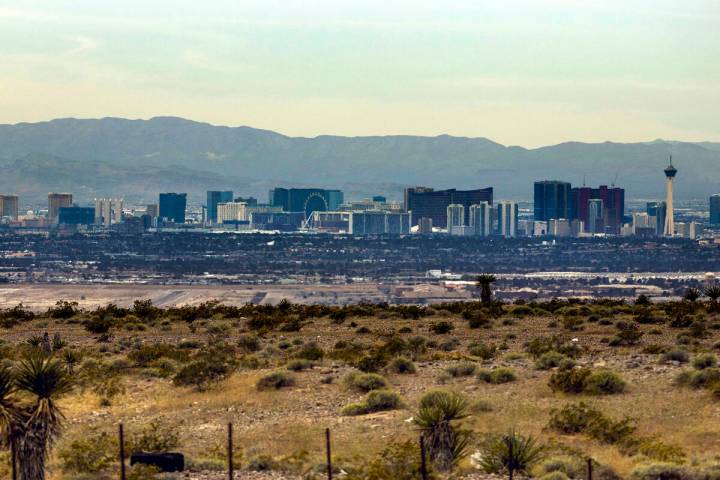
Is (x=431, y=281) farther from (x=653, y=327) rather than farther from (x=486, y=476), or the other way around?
(x=486, y=476)

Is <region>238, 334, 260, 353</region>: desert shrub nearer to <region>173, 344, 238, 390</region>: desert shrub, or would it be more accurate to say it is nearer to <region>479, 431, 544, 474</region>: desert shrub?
<region>173, 344, 238, 390</region>: desert shrub

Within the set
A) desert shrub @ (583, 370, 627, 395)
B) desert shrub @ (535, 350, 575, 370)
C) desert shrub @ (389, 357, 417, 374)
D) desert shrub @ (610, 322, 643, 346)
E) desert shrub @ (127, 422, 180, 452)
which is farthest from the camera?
desert shrub @ (610, 322, 643, 346)

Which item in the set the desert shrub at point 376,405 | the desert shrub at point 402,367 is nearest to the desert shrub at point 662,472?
the desert shrub at point 376,405

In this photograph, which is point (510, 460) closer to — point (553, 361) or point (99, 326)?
point (553, 361)

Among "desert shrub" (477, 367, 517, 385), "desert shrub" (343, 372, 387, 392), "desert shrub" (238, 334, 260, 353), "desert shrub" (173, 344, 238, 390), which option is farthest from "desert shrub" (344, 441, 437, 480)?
"desert shrub" (238, 334, 260, 353)

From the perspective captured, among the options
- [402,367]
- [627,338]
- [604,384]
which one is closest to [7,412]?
[604,384]
